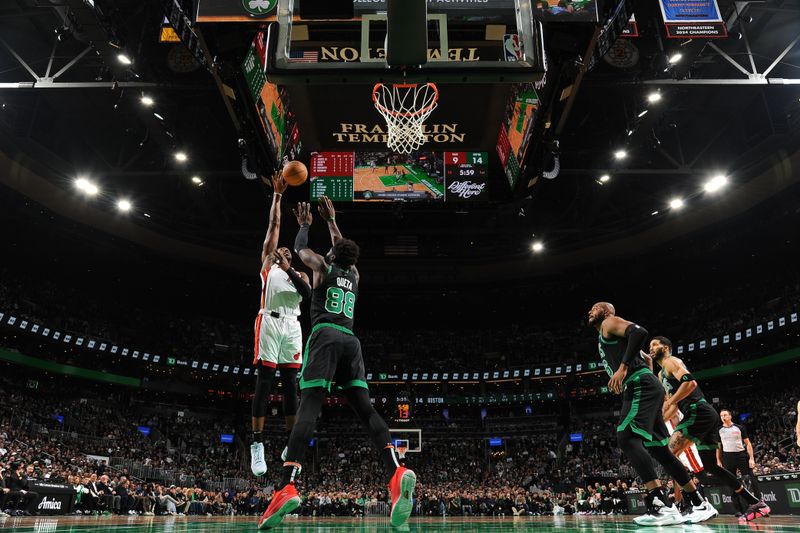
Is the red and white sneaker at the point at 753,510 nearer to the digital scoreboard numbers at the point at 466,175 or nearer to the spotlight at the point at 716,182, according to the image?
the digital scoreboard numbers at the point at 466,175

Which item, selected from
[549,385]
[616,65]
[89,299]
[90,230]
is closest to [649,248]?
[549,385]

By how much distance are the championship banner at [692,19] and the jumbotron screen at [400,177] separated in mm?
4189

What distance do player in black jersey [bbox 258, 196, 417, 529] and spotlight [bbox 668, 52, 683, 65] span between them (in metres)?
10.9

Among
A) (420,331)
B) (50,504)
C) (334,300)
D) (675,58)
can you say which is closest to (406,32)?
(334,300)

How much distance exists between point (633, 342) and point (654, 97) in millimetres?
11494

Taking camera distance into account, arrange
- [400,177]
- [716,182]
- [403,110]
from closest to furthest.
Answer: [403,110] < [400,177] < [716,182]

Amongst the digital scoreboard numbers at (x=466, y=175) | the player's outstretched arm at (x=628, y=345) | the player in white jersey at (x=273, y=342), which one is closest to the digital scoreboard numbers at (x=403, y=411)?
the digital scoreboard numbers at (x=466, y=175)

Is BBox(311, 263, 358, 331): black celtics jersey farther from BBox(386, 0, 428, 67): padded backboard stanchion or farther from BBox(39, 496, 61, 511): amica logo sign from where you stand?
BBox(39, 496, 61, 511): amica logo sign

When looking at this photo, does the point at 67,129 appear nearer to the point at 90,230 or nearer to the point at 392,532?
the point at 90,230

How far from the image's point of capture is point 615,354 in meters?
5.79

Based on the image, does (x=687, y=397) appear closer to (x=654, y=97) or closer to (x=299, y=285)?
(x=299, y=285)

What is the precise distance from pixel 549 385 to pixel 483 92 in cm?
2892

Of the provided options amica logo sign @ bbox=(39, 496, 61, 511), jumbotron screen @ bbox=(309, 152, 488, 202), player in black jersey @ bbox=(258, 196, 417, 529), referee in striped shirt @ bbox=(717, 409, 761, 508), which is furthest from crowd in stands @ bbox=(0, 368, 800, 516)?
player in black jersey @ bbox=(258, 196, 417, 529)

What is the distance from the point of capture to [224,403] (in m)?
36.9
